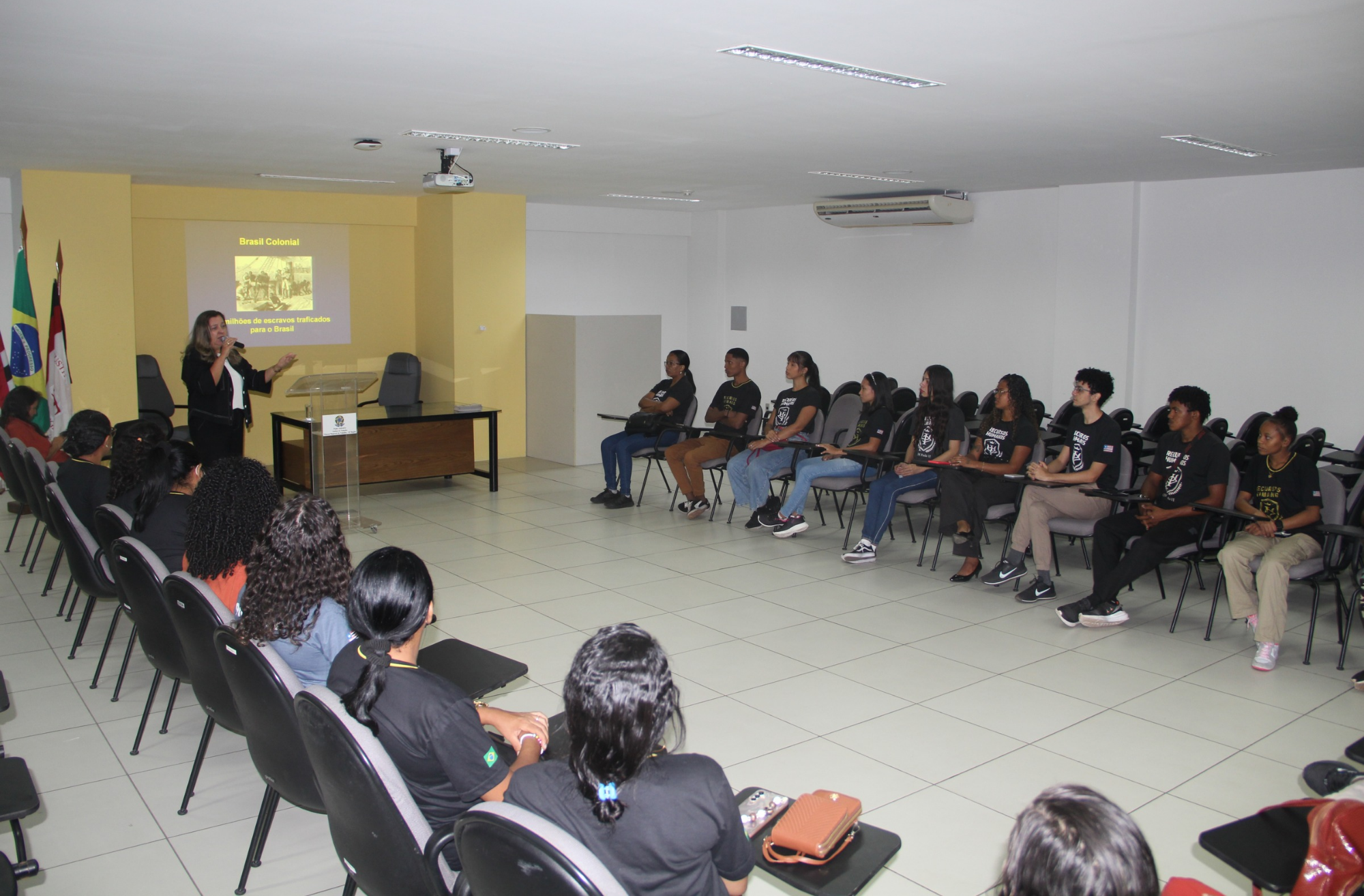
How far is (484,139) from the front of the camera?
20.3ft

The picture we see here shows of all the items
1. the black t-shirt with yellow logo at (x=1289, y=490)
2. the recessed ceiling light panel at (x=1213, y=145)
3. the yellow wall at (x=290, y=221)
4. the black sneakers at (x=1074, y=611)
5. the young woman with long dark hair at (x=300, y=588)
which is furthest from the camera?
the yellow wall at (x=290, y=221)

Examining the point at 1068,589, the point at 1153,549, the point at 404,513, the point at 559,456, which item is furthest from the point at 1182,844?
the point at 559,456

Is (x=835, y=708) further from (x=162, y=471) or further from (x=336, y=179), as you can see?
(x=336, y=179)

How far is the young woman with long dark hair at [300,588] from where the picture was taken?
262 centimetres

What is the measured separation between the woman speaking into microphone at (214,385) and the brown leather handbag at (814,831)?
5.17 metres

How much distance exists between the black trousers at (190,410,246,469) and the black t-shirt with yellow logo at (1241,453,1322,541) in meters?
5.88

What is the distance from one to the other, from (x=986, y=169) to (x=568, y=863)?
7.21 m

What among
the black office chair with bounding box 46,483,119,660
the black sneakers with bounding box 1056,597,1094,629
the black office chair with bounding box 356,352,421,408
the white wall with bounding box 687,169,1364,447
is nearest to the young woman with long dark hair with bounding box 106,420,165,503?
the black office chair with bounding box 46,483,119,660

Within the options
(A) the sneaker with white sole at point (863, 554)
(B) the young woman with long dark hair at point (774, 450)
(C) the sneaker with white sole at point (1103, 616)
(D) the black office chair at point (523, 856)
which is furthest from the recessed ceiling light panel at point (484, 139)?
(D) the black office chair at point (523, 856)

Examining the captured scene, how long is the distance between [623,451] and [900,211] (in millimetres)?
3649

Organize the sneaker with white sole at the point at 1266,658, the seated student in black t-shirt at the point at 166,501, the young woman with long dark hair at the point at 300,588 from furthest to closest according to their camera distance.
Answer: the sneaker with white sole at the point at 1266,658
the seated student in black t-shirt at the point at 166,501
the young woman with long dark hair at the point at 300,588

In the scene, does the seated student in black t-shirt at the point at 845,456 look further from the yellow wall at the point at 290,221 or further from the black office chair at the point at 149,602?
the yellow wall at the point at 290,221

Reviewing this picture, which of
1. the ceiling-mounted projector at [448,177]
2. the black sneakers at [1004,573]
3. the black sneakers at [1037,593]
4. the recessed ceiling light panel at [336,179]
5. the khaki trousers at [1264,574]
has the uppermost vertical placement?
the recessed ceiling light panel at [336,179]

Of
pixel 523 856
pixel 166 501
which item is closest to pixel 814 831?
pixel 523 856
